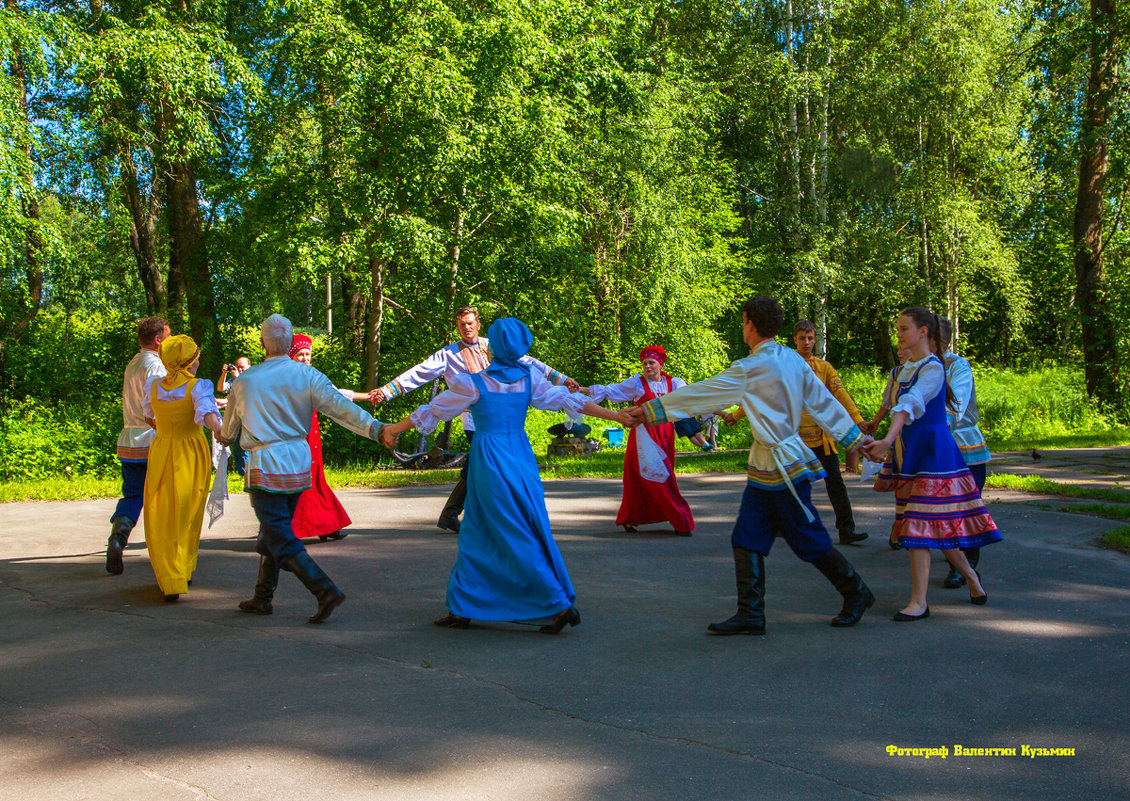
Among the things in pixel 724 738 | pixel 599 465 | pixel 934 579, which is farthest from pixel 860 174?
pixel 724 738

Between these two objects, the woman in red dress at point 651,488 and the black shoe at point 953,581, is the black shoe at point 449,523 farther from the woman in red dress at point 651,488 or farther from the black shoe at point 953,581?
the black shoe at point 953,581

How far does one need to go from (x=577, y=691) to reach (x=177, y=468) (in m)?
3.92

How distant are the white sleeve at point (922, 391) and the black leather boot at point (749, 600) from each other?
1377 mm

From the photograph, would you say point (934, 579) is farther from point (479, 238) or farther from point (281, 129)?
point (281, 129)

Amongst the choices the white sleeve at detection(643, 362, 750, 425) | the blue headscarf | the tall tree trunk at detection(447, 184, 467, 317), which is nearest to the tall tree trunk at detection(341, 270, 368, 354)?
the tall tree trunk at detection(447, 184, 467, 317)

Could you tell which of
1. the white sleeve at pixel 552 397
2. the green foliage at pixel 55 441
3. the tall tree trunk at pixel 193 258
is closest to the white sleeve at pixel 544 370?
the white sleeve at pixel 552 397

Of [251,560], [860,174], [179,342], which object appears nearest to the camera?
[179,342]

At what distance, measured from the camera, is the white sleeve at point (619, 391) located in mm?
8328

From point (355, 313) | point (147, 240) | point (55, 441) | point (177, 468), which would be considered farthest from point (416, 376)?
point (147, 240)

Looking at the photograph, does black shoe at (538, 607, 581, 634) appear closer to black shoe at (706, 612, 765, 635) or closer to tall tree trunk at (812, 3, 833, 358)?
black shoe at (706, 612, 765, 635)

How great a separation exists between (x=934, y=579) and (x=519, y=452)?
363 centimetres

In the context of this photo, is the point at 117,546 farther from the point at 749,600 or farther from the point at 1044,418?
the point at 1044,418

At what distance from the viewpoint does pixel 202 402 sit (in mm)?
7016

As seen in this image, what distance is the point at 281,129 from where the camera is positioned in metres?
20.6
